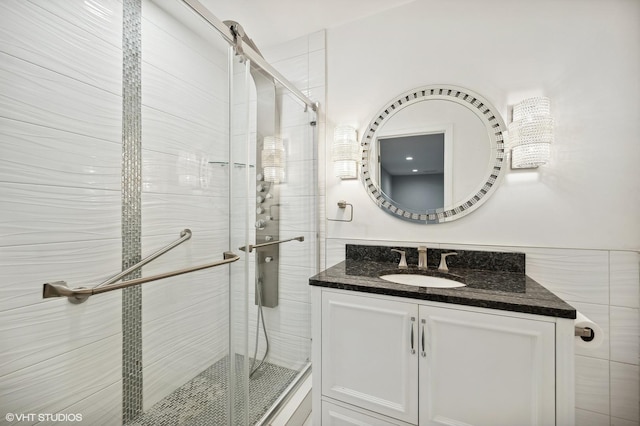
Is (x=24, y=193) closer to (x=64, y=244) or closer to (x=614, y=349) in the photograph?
(x=64, y=244)

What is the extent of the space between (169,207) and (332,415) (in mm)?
1144

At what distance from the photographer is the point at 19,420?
720 millimetres

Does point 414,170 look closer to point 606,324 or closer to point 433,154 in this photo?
point 433,154

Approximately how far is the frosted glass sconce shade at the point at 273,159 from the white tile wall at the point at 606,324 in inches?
59.8

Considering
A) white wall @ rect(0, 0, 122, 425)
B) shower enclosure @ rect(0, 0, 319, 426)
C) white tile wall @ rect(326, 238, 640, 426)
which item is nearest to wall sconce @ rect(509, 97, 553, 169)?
white tile wall @ rect(326, 238, 640, 426)

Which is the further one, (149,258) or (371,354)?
(371,354)

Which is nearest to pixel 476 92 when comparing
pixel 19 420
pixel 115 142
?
pixel 115 142

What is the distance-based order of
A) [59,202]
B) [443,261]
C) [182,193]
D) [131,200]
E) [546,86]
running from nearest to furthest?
[59,202]
[131,200]
[182,193]
[546,86]
[443,261]

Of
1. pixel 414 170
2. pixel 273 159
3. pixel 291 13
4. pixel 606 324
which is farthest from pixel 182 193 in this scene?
pixel 606 324

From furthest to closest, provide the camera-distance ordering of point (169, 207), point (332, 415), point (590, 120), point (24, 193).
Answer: point (590, 120)
point (332, 415)
point (169, 207)
point (24, 193)

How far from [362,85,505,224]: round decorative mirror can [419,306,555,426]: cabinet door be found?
0.71m

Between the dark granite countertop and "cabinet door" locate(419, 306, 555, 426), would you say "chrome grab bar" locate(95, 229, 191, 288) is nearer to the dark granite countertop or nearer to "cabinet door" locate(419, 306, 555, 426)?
the dark granite countertop

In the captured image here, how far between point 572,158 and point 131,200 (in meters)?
1.98

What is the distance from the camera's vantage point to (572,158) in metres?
1.31
